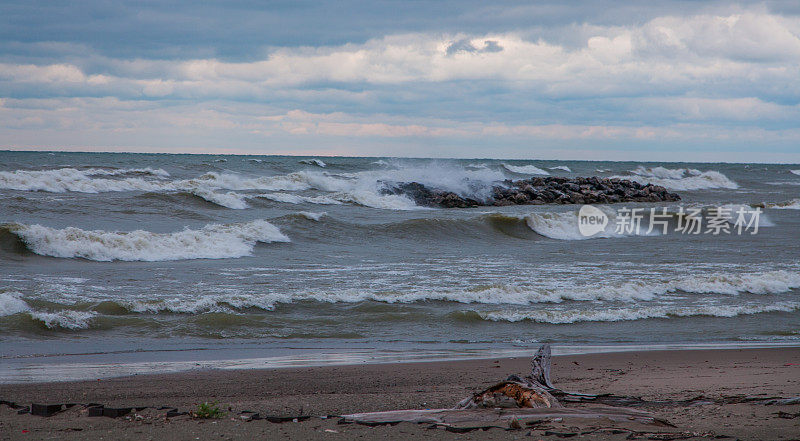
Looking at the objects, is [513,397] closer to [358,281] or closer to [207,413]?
[207,413]

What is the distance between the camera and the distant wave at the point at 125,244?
596 inches

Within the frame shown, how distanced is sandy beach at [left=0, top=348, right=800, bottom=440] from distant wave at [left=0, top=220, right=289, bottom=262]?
976cm

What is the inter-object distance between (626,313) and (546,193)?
26363 millimetres

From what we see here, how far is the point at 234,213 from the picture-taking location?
80.3ft

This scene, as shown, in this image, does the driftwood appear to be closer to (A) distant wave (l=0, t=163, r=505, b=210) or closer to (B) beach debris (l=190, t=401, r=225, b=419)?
(B) beach debris (l=190, t=401, r=225, b=419)

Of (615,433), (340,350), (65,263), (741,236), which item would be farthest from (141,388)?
(741,236)

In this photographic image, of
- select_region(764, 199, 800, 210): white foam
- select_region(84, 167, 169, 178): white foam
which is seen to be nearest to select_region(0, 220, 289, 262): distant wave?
select_region(84, 167, 169, 178): white foam

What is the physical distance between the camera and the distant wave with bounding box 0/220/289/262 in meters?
15.1

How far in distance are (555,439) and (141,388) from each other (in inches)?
152

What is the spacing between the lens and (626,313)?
1085cm

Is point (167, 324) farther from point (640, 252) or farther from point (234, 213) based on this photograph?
point (234, 213)

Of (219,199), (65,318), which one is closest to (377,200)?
(219,199)

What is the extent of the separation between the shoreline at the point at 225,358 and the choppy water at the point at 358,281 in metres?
0.29

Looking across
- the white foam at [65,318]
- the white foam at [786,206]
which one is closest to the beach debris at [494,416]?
the white foam at [65,318]
